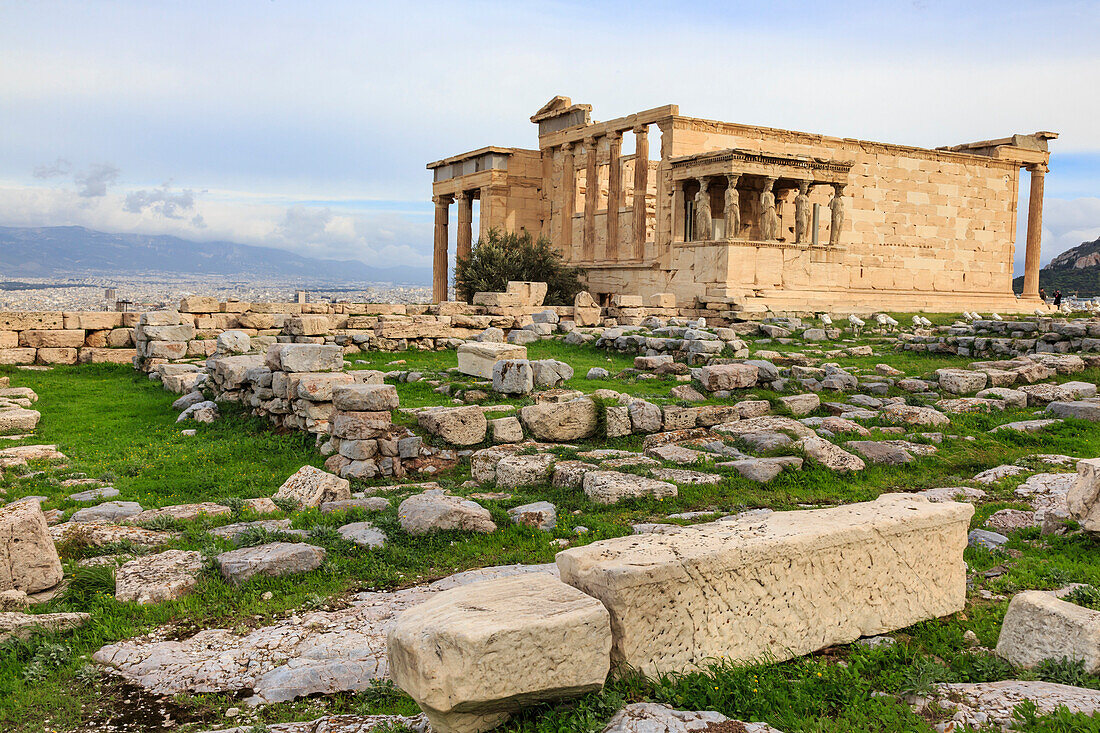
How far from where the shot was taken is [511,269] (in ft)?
89.8

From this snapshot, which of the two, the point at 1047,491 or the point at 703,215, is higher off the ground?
the point at 703,215

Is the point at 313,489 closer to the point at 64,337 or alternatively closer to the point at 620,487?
the point at 620,487

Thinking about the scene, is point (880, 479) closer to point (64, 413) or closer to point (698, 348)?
point (698, 348)

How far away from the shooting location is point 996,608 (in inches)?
195

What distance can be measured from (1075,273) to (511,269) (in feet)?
188

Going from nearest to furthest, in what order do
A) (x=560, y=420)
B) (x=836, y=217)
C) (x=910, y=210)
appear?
(x=560, y=420) < (x=836, y=217) < (x=910, y=210)

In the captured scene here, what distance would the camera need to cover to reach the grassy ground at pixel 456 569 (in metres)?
3.81

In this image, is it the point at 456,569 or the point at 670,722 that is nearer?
the point at 670,722

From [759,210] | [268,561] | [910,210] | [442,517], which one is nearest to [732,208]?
[759,210]

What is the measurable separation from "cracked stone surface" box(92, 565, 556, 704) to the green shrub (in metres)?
22.4

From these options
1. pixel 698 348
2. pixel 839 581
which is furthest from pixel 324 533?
pixel 698 348

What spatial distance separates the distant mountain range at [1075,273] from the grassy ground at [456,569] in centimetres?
5332

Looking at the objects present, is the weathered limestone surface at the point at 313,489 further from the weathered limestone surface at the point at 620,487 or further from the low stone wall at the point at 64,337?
the low stone wall at the point at 64,337

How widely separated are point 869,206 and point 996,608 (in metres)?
29.4
